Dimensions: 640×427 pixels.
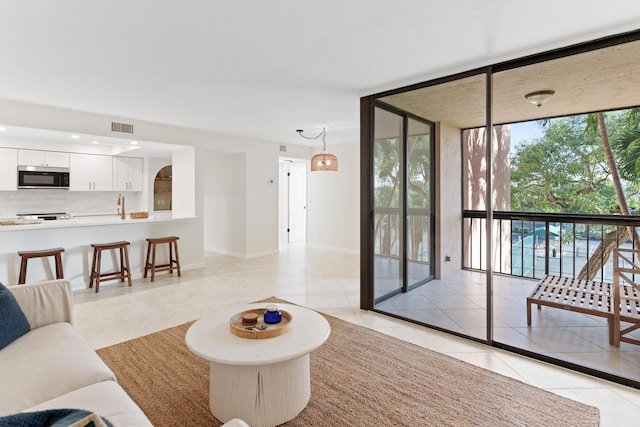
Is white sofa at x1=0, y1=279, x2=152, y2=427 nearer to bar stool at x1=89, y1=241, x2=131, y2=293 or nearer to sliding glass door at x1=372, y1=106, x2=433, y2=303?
bar stool at x1=89, y1=241, x2=131, y2=293

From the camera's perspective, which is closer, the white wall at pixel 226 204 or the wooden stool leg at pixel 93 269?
the wooden stool leg at pixel 93 269

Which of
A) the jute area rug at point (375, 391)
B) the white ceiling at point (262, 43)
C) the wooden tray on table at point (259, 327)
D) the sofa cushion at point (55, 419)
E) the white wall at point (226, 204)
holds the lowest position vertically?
the jute area rug at point (375, 391)

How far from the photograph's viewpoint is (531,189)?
→ 4547 millimetres

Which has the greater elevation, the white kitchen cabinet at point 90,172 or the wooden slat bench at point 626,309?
the white kitchen cabinet at point 90,172

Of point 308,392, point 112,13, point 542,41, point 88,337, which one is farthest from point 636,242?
point 88,337

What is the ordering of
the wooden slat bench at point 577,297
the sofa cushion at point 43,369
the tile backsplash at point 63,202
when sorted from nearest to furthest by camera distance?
1. the sofa cushion at point 43,369
2. the wooden slat bench at point 577,297
3. the tile backsplash at point 63,202

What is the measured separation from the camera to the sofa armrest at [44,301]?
2.03 metres

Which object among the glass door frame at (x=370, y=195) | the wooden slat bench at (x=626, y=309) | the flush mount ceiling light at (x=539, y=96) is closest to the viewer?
the wooden slat bench at (x=626, y=309)

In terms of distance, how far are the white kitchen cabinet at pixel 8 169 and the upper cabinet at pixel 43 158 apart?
78 millimetres

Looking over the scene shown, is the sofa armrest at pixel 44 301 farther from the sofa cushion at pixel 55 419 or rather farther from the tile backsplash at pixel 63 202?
the tile backsplash at pixel 63 202

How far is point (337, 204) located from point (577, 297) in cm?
483

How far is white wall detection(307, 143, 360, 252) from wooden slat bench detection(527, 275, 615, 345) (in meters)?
3.85

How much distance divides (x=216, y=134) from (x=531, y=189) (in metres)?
5.19

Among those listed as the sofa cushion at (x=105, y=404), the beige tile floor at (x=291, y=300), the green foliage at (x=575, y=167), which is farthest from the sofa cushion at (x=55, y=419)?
the green foliage at (x=575, y=167)
